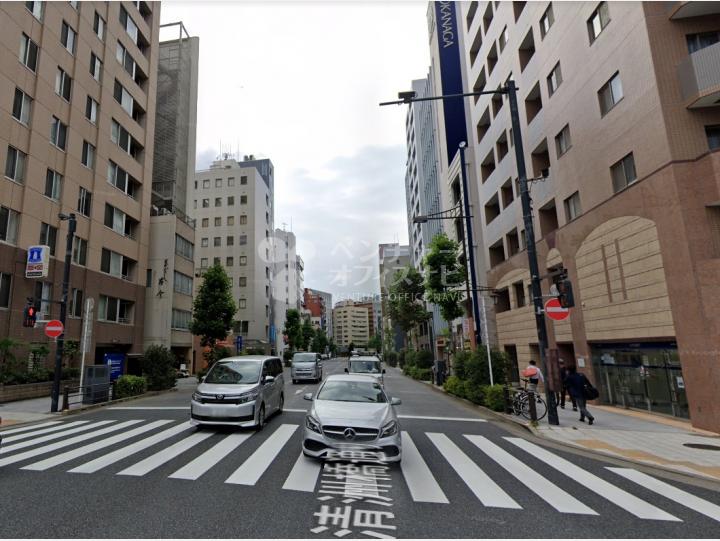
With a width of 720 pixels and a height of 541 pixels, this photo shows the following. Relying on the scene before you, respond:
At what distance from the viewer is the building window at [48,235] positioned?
21.0 meters

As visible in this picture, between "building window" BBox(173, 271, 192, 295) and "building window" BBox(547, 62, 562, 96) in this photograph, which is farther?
"building window" BBox(173, 271, 192, 295)

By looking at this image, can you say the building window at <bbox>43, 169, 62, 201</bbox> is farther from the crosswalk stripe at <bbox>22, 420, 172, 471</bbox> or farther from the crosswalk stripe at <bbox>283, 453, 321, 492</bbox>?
the crosswalk stripe at <bbox>283, 453, 321, 492</bbox>

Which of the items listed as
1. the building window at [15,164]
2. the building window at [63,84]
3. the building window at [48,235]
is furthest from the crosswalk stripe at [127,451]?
the building window at [63,84]

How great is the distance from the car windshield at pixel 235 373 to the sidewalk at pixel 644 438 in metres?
7.92

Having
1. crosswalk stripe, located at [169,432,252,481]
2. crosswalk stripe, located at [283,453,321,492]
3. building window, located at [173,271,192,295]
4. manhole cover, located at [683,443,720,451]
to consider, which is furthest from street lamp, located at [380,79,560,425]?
building window, located at [173,271,192,295]

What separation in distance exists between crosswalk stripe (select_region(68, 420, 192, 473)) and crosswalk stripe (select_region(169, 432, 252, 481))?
5.00ft

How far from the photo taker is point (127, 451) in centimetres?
825

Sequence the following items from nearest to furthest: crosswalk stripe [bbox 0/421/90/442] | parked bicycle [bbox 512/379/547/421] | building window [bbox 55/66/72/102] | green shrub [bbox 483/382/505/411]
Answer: crosswalk stripe [bbox 0/421/90/442] < parked bicycle [bbox 512/379/547/421] < green shrub [bbox 483/382/505/411] < building window [bbox 55/66/72/102]

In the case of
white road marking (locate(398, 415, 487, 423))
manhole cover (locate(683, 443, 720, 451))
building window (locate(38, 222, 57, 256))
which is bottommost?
manhole cover (locate(683, 443, 720, 451))

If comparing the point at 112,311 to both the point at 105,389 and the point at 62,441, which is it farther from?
the point at 62,441

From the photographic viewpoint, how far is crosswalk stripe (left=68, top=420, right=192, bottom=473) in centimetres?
709

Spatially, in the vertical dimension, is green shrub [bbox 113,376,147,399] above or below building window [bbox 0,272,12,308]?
below

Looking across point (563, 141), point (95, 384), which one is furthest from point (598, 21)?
point (95, 384)

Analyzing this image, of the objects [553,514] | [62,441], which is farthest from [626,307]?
[62,441]
